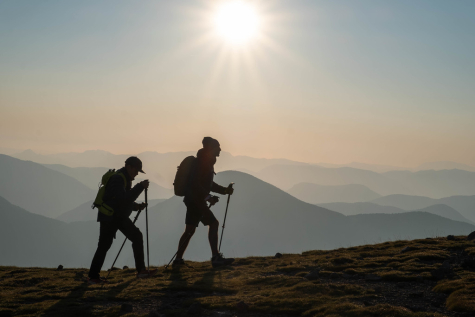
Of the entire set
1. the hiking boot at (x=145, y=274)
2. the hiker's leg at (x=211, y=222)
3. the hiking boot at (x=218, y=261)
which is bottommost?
the hiking boot at (x=145, y=274)

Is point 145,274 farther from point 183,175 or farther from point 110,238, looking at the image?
point 183,175

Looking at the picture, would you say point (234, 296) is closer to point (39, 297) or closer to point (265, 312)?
point (265, 312)

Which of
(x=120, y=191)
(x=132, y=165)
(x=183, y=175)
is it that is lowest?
(x=120, y=191)

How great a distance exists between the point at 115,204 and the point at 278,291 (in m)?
5.31

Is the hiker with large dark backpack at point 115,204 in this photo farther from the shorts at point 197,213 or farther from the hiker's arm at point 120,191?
the shorts at point 197,213

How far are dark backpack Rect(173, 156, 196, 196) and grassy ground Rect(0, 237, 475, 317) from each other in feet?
9.69

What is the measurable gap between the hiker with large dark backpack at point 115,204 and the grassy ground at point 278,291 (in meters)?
1.13

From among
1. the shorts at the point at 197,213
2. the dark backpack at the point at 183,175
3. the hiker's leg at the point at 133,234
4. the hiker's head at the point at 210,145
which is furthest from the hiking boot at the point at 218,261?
the hiker's head at the point at 210,145

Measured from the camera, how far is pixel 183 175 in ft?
47.4

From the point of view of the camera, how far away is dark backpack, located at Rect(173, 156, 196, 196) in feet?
47.3

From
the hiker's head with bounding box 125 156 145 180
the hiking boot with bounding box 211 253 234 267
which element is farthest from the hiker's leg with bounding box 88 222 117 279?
the hiking boot with bounding box 211 253 234 267

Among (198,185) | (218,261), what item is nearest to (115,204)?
(198,185)

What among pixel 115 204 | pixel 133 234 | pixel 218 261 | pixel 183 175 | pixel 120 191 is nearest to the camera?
pixel 120 191

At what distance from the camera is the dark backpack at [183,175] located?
14414mm
